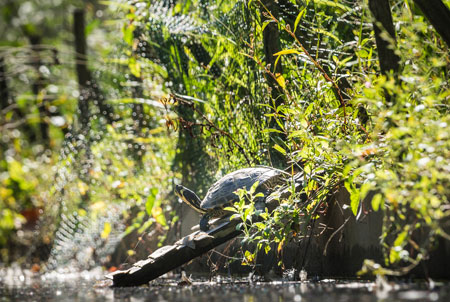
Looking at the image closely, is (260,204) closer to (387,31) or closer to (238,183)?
(238,183)

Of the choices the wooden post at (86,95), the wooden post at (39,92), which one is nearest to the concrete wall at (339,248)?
the wooden post at (86,95)

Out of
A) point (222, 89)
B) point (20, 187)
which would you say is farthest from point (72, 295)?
point (20, 187)

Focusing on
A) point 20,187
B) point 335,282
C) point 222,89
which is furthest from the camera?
point 20,187

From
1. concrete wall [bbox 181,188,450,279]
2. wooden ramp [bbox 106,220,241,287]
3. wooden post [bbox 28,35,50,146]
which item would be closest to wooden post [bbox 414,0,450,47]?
concrete wall [bbox 181,188,450,279]

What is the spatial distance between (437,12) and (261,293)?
146cm

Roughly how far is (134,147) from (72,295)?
3.68 metres

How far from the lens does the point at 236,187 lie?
13.3 ft

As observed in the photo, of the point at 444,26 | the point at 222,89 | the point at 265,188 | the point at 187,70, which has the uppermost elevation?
the point at 187,70

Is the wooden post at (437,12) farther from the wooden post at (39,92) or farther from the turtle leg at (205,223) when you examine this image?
the wooden post at (39,92)

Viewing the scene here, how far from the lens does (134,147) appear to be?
7055mm

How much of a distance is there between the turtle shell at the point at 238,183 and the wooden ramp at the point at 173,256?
0.25 meters

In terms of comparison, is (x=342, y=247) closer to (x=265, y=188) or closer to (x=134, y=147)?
(x=265, y=188)

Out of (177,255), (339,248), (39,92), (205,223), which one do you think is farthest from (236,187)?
(39,92)

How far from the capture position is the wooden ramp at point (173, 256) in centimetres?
378
